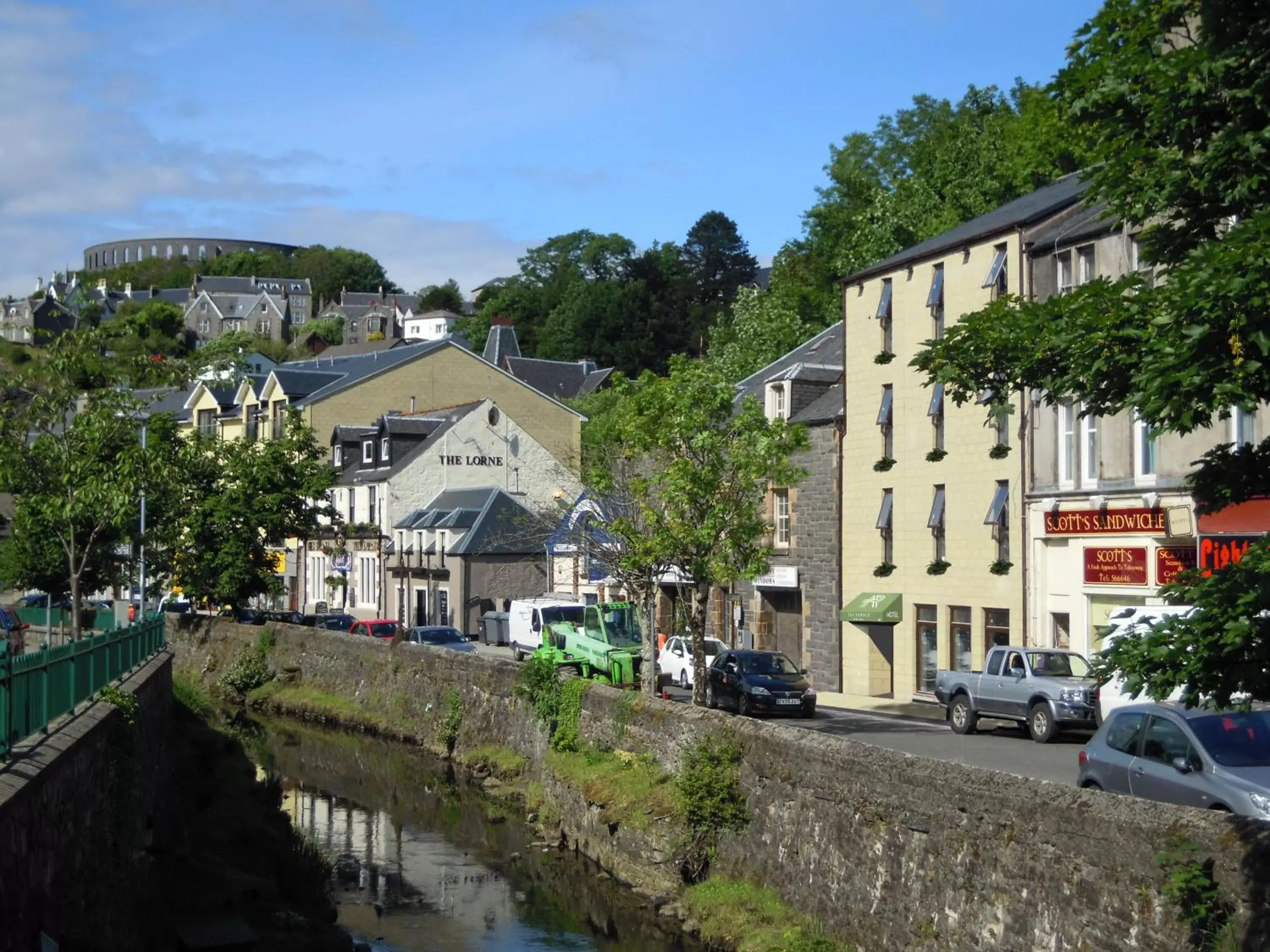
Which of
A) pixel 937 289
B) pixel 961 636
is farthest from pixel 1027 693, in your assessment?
pixel 937 289

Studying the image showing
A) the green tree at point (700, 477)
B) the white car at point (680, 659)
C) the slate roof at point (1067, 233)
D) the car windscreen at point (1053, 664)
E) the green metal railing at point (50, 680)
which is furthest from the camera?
the white car at point (680, 659)

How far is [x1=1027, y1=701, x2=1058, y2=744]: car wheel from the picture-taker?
27859mm

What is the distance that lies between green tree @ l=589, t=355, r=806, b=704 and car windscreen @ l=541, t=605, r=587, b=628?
1410 cm

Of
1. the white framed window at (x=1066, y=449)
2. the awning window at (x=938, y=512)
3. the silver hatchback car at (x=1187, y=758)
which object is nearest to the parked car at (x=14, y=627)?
the silver hatchback car at (x=1187, y=758)

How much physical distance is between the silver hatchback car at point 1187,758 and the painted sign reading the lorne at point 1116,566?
51.4ft

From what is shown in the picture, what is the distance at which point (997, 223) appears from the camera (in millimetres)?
37531

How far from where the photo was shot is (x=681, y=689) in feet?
130

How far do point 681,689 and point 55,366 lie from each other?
1722cm

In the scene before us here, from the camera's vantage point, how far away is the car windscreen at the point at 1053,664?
95.2 ft

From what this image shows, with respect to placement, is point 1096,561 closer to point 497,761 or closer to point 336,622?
point 497,761

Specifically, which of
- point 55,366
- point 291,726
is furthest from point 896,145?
point 55,366

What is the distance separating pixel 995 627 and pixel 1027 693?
316 inches

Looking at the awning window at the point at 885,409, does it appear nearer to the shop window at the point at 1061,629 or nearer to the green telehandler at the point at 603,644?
the shop window at the point at 1061,629

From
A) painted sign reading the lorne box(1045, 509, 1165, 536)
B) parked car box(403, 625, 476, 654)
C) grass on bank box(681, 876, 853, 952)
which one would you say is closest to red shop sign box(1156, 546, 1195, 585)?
painted sign reading the lorne box(1045, 509, 1165, 536)
